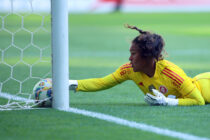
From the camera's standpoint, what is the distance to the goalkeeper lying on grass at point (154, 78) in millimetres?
5094

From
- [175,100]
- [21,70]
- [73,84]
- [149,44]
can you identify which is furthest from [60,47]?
[21,70]

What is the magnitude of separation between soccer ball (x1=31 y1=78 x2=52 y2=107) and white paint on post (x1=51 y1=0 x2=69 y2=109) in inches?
7.5

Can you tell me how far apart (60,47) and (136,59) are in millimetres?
742

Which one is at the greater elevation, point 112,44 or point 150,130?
point 112,44

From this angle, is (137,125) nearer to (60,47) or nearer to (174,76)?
(174,76)

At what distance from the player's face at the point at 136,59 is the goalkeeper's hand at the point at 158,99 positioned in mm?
264

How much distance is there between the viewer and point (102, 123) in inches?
177

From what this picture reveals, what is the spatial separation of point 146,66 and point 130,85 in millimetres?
2062

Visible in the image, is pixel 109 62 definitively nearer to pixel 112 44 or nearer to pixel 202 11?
pixel 112 44

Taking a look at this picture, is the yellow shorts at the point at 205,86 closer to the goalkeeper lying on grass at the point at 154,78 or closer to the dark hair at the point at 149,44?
the goalkeeper lying on grass at the point at 154,78

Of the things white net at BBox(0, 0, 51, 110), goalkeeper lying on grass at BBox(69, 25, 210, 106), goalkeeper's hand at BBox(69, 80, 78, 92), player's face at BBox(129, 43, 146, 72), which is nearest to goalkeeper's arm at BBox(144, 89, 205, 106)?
goalkeeper lying on grass at BBox(69, 25, 210, 106)

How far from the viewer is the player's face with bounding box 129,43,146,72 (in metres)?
5.10

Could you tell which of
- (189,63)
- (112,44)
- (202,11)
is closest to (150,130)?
(189,63)

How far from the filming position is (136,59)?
16.8 ft
